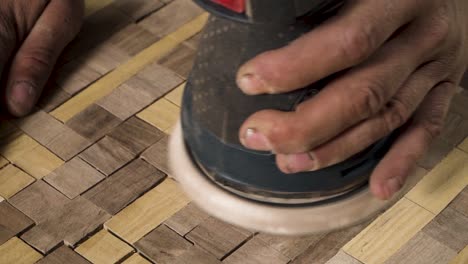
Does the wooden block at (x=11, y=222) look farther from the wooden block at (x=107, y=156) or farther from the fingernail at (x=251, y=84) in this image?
the fingernail at (x=251, y=84)

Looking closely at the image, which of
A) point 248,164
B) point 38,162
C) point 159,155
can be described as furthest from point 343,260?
point 38,162

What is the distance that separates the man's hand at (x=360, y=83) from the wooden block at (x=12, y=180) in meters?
0.26

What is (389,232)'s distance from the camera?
778mm

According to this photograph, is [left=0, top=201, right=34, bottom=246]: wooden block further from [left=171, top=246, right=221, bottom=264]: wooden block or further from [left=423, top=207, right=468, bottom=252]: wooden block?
[left=423, top=207, right=468, bottom=252]: wooden block

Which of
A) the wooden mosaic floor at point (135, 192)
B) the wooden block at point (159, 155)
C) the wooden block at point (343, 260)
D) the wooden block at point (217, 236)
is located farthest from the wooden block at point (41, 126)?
the wooden block at point (343, 260)

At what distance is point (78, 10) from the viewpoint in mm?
1024

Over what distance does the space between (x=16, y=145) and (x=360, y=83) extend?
39 cm

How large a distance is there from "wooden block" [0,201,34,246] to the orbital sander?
0.16m

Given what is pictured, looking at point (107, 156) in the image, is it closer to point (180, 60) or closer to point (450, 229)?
point (180, 60)

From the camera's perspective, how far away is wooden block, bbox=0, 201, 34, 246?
79 centimetres

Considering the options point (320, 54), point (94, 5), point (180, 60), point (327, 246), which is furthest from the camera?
point (94, 5)

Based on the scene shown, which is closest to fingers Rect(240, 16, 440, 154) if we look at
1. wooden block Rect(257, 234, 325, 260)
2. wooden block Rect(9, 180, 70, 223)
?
wooden block Rect(257, 234, 325, 260)

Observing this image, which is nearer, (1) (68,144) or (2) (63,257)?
(2) (63,257)

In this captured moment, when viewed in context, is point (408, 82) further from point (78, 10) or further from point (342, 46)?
point (78, 10)
